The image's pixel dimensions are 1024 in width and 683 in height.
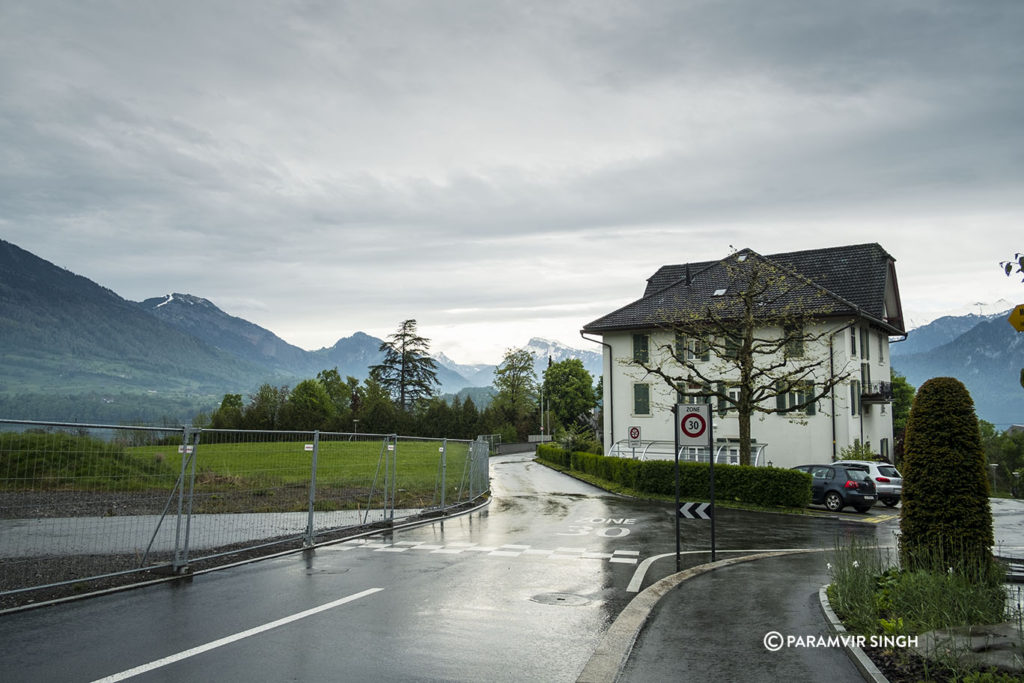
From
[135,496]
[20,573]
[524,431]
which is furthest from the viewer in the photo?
[524,431]

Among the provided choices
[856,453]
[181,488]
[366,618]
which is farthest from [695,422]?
[856,453]

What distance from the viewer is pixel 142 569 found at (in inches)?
386

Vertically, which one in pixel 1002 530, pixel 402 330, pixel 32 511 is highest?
pixel 402 330

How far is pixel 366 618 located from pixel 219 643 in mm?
1540

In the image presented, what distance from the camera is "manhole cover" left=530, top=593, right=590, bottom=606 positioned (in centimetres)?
898

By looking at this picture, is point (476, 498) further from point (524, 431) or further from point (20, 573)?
point (524, 431)

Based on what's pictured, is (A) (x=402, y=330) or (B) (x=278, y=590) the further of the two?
(A) (x=402, y=330)

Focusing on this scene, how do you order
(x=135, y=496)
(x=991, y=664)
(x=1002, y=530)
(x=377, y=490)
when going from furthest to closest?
(x=1002, y=530) < (x=377, y=490) < (x=135, y=496) < (x=991, y=664)

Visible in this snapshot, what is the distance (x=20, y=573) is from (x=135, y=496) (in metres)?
1.44

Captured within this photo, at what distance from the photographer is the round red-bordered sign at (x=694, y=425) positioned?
43.5ft

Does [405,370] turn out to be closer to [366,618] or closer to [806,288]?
[806,288]

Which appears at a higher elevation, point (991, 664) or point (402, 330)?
point (402, 330)

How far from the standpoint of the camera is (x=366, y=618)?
786cm

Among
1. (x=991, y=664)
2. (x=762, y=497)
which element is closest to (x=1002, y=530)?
(x=762, y=497)
